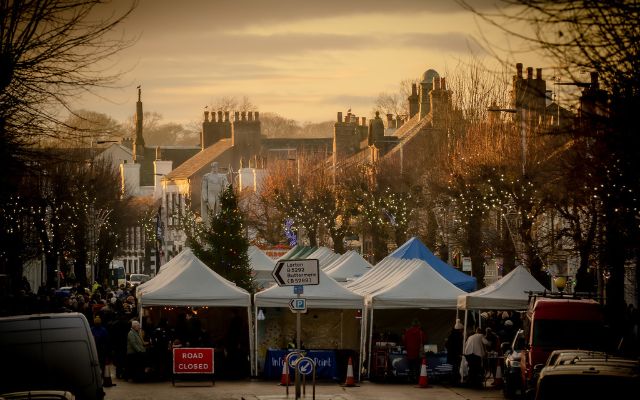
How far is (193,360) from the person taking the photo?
35.7 m

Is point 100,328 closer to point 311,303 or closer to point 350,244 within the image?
point 311,303

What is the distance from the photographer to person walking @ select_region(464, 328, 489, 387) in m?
35.3

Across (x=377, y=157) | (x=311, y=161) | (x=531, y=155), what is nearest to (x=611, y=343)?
(x=531, y=155)

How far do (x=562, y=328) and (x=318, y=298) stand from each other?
26.1ft

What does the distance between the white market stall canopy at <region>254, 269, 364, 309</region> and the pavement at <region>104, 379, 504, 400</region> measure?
2.01 m

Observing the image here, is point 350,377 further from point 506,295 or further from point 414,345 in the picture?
point 506,295

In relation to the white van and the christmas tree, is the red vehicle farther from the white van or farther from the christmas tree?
the christmas tree

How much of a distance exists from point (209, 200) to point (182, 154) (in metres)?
77.3

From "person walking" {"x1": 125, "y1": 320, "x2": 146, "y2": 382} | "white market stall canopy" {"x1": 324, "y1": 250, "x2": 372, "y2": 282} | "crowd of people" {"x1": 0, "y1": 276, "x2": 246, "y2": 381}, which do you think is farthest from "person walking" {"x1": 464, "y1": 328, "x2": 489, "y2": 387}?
"white market stall canopy" {"x1": 324, "y1": 250, "x2": 372, "y2": 282}

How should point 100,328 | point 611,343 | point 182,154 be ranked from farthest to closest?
point 182,154 < point 100,328 < point 611,343

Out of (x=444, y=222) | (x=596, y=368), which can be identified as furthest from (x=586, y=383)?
(x=444, y=222)

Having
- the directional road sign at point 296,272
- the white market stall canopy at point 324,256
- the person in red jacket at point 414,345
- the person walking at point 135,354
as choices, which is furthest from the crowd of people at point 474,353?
the white market stall canopy at point 324,256

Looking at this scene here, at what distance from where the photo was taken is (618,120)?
16219 millimetres

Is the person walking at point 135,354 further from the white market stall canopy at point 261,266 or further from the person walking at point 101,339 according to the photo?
the white market stall canopy at point 261,266
